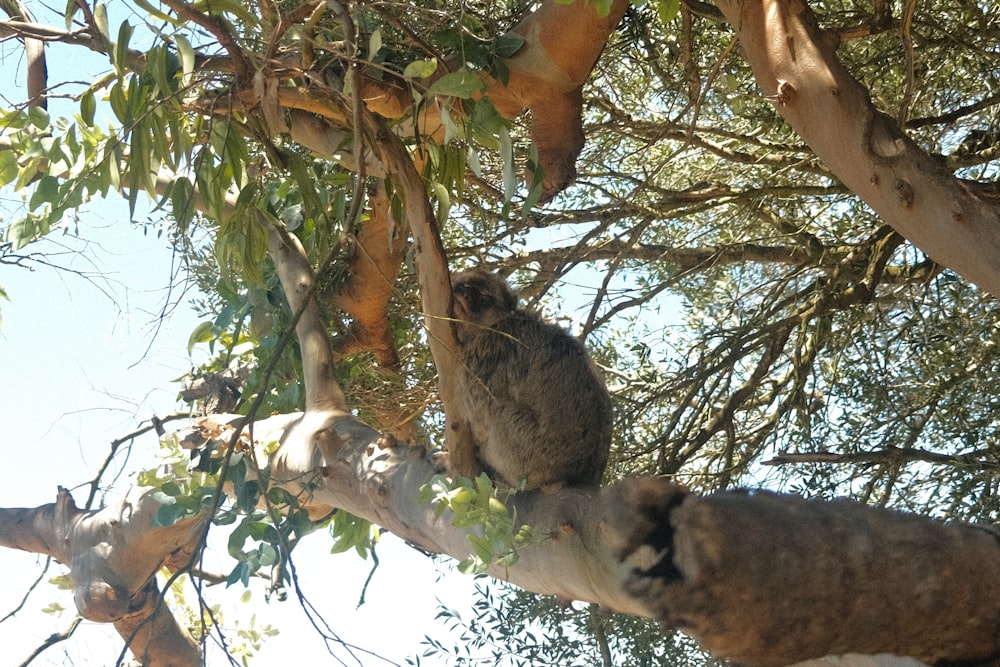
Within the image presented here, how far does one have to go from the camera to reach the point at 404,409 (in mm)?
5238

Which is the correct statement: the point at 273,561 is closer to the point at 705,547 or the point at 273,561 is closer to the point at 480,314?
the point at 705,547

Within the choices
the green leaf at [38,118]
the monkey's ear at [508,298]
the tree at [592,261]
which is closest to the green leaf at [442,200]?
the tree at [592,261]

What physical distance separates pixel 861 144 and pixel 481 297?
92.4 inches

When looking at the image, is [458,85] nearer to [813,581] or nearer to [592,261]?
[813,581]

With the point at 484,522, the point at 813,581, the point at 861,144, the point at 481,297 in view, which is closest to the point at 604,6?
the point at 861,144

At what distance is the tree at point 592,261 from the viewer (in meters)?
2.47

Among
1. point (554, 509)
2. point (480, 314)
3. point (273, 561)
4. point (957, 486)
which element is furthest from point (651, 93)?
point (273, 561)

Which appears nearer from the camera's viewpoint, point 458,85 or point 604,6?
point 604,6

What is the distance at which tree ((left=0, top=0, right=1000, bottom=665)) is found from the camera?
2.47 m

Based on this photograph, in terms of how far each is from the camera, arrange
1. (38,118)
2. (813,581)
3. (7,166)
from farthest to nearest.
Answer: (7,166) → (38,118) → (813,581)

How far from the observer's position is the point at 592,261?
5781 mm

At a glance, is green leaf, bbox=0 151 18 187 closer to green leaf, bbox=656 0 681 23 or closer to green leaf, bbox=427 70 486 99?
green leaf, bbox=427 70 486 99

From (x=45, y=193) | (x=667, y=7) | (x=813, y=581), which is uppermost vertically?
(x=667, y=7)

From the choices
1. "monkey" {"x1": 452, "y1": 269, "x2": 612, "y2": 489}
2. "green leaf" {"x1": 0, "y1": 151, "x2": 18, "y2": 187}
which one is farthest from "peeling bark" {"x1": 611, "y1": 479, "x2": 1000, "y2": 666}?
"green leaf" {"x1": 0, "y1": 151, "x2": 18, "y2": 187}
